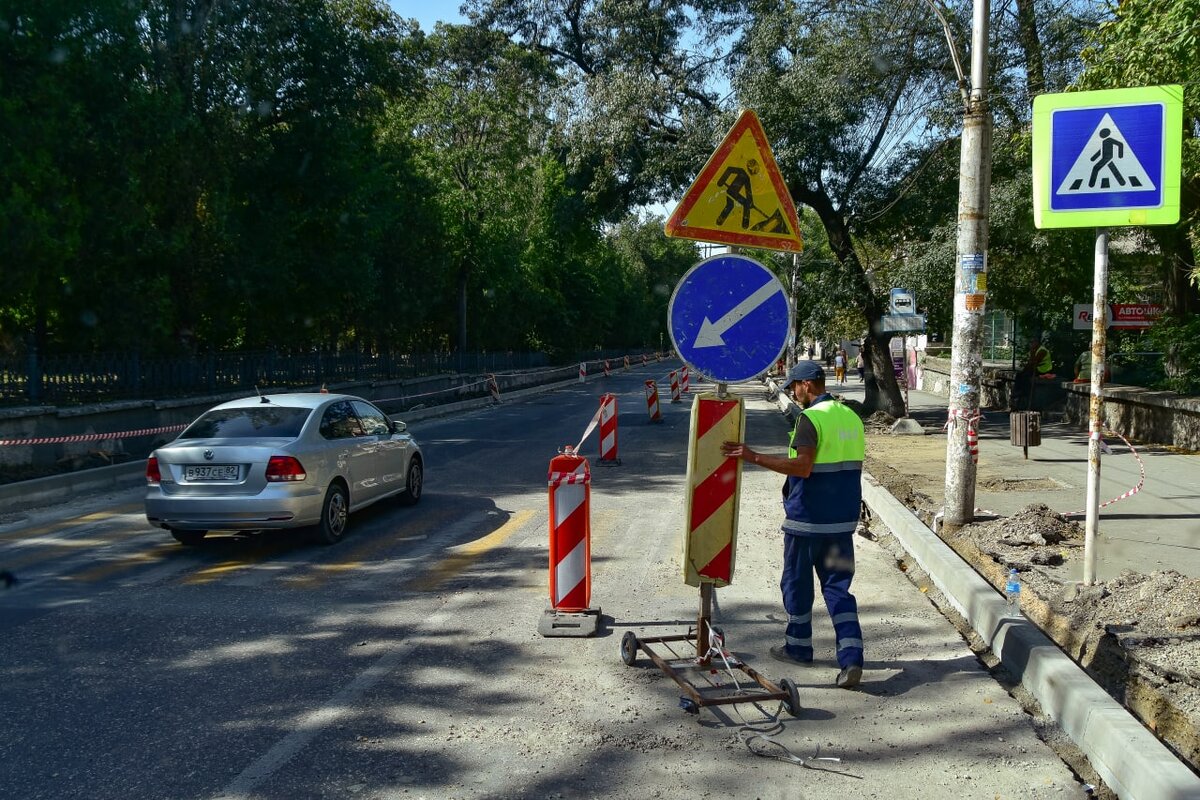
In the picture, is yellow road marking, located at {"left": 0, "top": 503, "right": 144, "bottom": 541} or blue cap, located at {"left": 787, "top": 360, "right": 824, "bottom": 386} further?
yellow road marking, located at {"left": 0, "top": 503, "right": 144, "bottom": 541}

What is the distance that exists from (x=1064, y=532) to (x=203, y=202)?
58.4ft

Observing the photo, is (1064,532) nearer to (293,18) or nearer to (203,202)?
(203,202)

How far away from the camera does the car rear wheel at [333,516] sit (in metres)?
9.30

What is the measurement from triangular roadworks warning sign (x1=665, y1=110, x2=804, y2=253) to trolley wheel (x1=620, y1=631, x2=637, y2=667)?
235 cm

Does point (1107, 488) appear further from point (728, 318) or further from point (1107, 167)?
point (728, 318)

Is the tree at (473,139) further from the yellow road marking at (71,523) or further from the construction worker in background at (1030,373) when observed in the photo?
the yellow road marking at (71,523)

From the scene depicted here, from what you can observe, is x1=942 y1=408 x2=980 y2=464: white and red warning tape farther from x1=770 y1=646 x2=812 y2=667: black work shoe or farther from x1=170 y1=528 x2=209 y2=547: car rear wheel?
x1=170 y1=528 x2=209 y2=547: car rear wheel

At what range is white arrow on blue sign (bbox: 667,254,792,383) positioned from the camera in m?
5.33

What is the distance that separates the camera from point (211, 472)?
8906 mm

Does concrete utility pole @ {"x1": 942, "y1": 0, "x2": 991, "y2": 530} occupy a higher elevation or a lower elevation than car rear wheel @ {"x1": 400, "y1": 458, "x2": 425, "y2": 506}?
higher

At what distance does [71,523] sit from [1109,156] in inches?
419

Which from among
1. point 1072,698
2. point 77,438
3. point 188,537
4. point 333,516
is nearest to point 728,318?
point 1072,698

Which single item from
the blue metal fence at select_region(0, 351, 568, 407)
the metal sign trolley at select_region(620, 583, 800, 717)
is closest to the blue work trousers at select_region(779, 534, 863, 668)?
the metal sign trolley at select_region(620, 583, 800, 717)

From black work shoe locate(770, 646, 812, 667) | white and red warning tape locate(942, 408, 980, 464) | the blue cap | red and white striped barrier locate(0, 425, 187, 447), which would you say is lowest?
black work shoe locate(770, 646, 812, 667)
